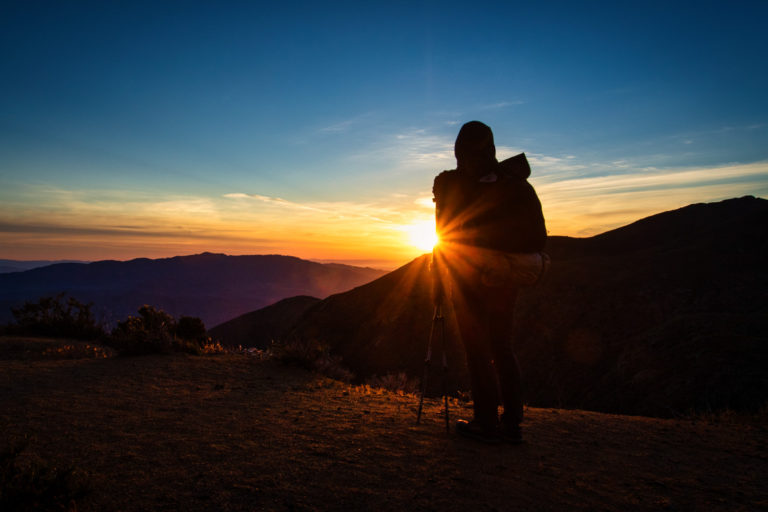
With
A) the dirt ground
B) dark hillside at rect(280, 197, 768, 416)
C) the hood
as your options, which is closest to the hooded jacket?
the hood

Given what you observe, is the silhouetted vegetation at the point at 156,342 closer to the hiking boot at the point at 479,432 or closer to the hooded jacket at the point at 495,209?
the hiking boot at the point at 479,432

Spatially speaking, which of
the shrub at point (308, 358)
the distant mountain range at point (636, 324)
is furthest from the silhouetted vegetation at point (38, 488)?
the distant mountain range at point (636, 324)

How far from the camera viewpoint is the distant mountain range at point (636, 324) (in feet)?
32.0

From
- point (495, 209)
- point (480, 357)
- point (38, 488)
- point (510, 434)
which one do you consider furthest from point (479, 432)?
point (38, 488)

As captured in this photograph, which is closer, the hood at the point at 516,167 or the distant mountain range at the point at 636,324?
the hood at the point at 516,167

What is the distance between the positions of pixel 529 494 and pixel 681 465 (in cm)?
154

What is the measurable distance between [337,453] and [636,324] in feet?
53.4

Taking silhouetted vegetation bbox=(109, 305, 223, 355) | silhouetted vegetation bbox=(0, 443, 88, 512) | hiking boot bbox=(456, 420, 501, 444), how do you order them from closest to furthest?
silhouetted vegetation bbox=(0, 443, 88, 512), hiking boot bbox=(456, 420, 501, 444), silhouetted vegetation bbox=(109, 305, 223, 355)

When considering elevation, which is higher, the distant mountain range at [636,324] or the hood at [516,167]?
the hood at [516,167]

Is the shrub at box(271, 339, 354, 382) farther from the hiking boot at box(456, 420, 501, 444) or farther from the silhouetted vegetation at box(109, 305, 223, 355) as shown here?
the hiking boot at box(456, 420, 501, 444)

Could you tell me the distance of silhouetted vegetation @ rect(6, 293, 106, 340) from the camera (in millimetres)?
9070

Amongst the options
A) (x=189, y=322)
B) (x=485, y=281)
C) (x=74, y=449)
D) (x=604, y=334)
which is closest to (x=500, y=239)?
(x=485, y=281)

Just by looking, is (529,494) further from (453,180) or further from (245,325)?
(245,325)

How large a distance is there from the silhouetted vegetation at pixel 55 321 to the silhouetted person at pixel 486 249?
8.94 m
